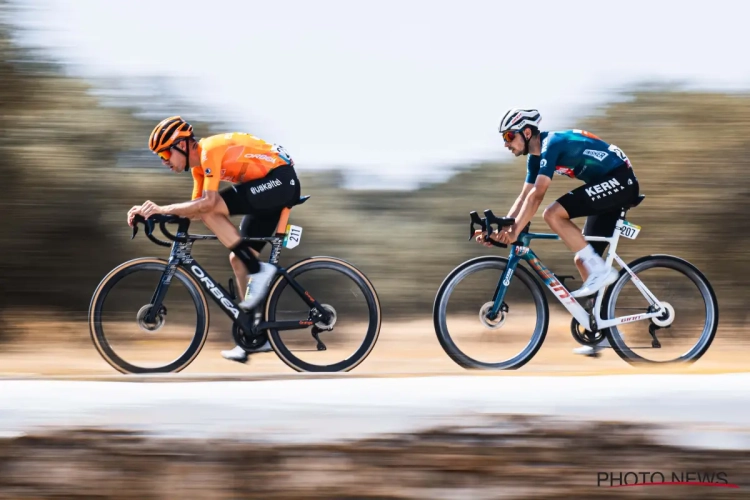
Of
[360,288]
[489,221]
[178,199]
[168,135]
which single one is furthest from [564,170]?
[178,199]

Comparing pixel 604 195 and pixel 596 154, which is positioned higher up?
pixel 596 154

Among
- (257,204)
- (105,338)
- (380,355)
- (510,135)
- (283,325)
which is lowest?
(380,355)

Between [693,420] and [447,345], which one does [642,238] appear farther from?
[693,420]

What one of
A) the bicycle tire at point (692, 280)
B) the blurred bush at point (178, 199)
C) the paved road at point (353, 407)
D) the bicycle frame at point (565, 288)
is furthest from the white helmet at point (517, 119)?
the blurred bush at point (178, 199)

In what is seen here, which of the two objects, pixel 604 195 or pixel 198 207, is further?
pixel 604 195

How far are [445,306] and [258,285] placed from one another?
1117 millimetres

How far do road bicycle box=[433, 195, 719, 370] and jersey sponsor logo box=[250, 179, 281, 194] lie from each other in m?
1.15

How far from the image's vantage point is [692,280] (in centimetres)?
541

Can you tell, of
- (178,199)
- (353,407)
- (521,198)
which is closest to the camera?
(353,407)

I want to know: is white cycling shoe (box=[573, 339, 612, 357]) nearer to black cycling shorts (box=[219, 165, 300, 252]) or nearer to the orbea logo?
black cycling shorts (box=[219, 165, 300, 252])

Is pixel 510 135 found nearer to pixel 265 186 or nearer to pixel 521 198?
pixel 521 198

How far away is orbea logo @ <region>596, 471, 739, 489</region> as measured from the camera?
2.62 metres

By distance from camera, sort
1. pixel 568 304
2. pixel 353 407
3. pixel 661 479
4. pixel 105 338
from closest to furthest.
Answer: pixel 661 479 < pixel 353 407 < pixel 105 338 < pixel 568 304

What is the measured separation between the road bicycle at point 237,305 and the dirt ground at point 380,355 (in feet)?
3.51
